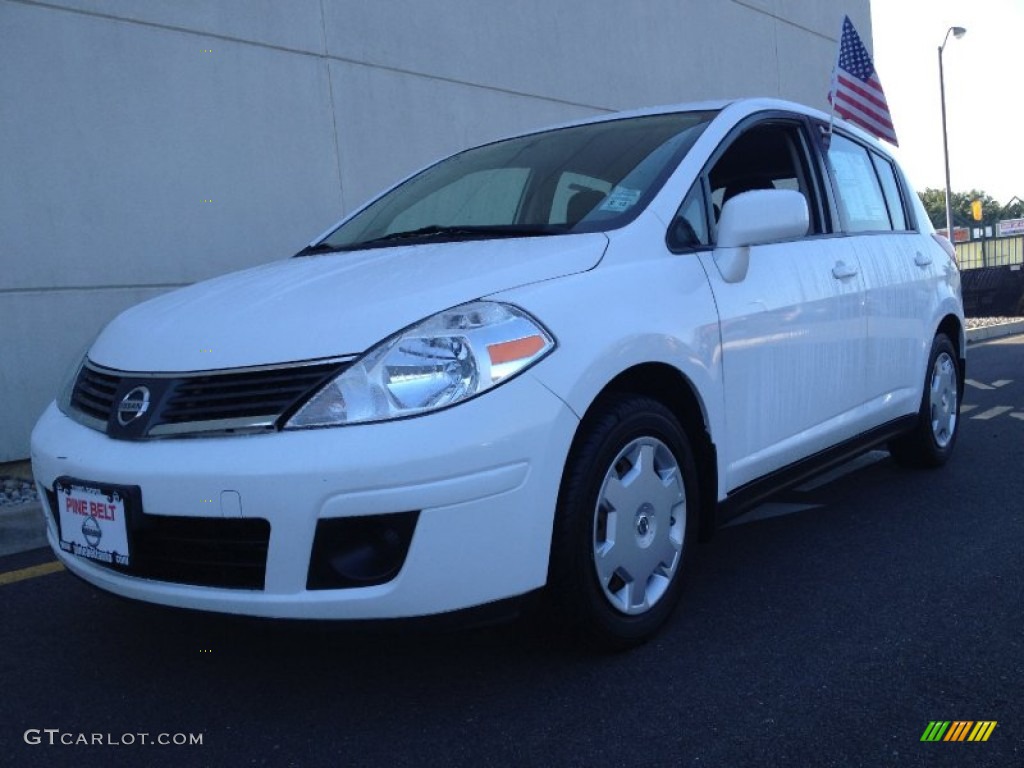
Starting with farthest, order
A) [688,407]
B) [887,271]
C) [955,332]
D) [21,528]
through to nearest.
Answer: [955,332] < [21,528] < [887,271] < [688,407]

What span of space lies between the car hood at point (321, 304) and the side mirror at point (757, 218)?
48 centimetres

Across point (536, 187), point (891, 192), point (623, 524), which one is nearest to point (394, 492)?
point (623, 524)

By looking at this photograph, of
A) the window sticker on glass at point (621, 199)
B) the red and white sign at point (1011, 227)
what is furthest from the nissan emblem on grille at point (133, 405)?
the red and white sign at point (1011, 227)

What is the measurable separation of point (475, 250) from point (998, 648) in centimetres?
178

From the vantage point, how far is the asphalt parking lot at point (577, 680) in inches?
85.9

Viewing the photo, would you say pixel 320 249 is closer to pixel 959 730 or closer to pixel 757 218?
pixel 757 218

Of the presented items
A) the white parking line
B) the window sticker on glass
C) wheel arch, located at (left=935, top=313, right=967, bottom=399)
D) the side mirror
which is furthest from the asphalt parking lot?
the white parking line

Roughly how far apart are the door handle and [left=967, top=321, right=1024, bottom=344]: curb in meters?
9.82

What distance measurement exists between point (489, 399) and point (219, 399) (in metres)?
0.62

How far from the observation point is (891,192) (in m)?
4.50

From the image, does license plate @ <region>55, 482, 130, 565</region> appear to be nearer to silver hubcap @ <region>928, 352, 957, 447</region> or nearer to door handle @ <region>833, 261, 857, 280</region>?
door handle @ <region>833, 261, 857, 280</region>

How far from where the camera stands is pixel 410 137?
324 inches

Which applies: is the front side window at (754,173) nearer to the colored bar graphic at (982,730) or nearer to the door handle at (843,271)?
the door handle at (843,271)

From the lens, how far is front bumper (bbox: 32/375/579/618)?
82.7 inches
